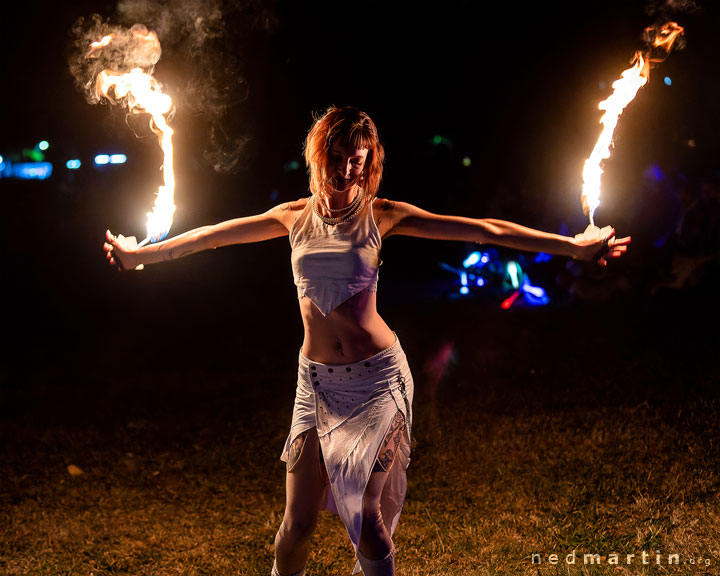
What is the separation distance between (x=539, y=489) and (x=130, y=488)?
3.25m

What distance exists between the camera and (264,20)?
378 inches

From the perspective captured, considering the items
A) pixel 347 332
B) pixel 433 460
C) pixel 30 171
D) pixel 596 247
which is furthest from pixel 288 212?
pixel 30 171

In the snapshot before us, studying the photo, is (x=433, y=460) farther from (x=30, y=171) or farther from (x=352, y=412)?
(x=30, y=171)

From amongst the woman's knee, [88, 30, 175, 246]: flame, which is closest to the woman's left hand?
the woman's knee

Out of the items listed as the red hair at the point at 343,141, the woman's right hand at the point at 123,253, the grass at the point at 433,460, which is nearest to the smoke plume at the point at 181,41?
the woman's right hand at the point at 123,253

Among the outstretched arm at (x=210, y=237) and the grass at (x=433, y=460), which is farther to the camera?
the grass at (x=433, y=460)

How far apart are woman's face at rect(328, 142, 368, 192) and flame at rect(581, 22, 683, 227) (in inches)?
45.6

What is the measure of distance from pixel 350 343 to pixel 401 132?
1129 cm

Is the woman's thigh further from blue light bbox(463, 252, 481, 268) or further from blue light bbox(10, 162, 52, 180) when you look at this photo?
blue light bbox(10, 162, 52, 180)

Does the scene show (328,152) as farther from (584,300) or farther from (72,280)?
(72,280)

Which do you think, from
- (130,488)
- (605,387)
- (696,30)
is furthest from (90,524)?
(696,30)

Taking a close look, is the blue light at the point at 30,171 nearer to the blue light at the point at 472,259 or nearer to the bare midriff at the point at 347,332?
the blue light at the point at 472,259

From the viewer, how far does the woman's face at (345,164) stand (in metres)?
3.34

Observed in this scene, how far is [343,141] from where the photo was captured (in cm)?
332
